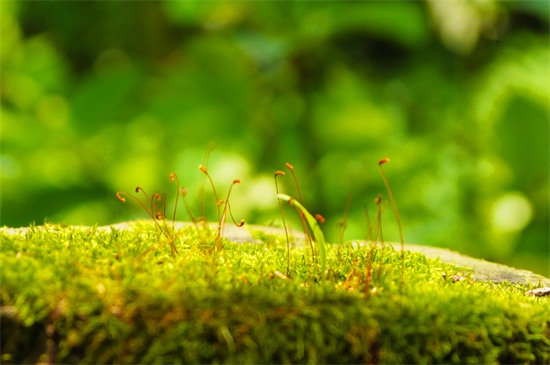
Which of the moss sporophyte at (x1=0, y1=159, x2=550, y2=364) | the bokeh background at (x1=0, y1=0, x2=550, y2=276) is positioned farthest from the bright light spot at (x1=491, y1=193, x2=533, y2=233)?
the moss sporophyte at (x1=0, y1=159, x2=550, y2=364)

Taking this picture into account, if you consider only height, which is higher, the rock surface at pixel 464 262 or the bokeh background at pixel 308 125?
the bokeh background at pixel 308 125

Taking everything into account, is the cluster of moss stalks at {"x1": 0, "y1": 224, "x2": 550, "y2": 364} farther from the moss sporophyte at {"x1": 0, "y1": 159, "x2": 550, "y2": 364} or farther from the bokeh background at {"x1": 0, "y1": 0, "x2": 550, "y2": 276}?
the bokeh background at {"x1": 0, "y1": 0, "x2": 550, "y2": 276}

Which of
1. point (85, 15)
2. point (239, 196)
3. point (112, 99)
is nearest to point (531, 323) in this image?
point (239, 196)

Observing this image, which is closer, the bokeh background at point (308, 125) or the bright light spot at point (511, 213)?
the bokeh background at point (308, 125)

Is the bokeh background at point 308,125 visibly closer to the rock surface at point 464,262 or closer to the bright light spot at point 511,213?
the bright light spot at point 511,213

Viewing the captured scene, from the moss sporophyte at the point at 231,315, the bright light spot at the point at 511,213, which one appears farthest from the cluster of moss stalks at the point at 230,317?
the bright light spot at the point at 511,213

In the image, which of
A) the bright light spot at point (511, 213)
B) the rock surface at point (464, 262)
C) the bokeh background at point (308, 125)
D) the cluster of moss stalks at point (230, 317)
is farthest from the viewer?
the bright light spot at point (511, 213)
